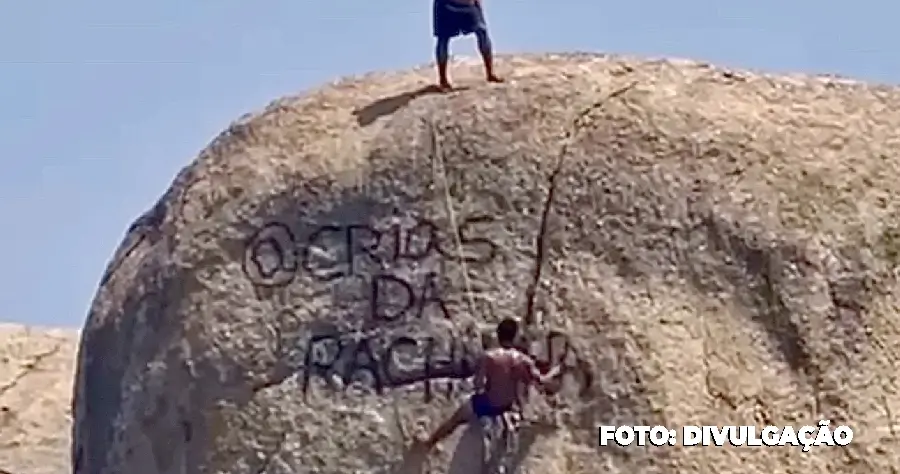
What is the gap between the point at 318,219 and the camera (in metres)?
9.63

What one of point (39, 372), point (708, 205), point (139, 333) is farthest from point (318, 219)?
point (39, 372)

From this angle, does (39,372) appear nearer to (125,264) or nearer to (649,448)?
(125,264)

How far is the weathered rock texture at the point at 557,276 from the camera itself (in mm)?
9227

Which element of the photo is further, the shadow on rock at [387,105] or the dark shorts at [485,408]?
the shadow on rock at [387,105]

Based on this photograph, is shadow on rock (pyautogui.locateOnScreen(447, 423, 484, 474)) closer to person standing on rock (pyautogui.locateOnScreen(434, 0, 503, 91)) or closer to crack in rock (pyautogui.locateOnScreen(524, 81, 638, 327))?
crack in rock (pyautogui.locateOnScreen(524, 81, 638, 327))

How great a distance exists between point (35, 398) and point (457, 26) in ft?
26.6

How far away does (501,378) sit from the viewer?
29.8 feet

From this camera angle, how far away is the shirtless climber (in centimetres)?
907

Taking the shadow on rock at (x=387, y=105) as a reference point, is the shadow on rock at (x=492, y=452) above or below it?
below

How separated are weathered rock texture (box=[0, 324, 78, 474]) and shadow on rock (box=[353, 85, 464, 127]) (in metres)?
6.99

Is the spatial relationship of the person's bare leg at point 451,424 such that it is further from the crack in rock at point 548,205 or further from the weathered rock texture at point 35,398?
the weathered rock texture at point 35,398

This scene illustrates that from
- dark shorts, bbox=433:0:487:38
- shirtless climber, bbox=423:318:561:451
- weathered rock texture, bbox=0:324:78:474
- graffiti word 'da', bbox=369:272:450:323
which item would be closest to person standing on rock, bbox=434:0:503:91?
dark shorts, bbox=433:0:487:38

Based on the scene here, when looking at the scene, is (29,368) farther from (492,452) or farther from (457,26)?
(492,452)

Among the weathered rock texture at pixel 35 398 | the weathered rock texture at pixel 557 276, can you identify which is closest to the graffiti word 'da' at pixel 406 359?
the weathered rock texture at pixel 557 276
